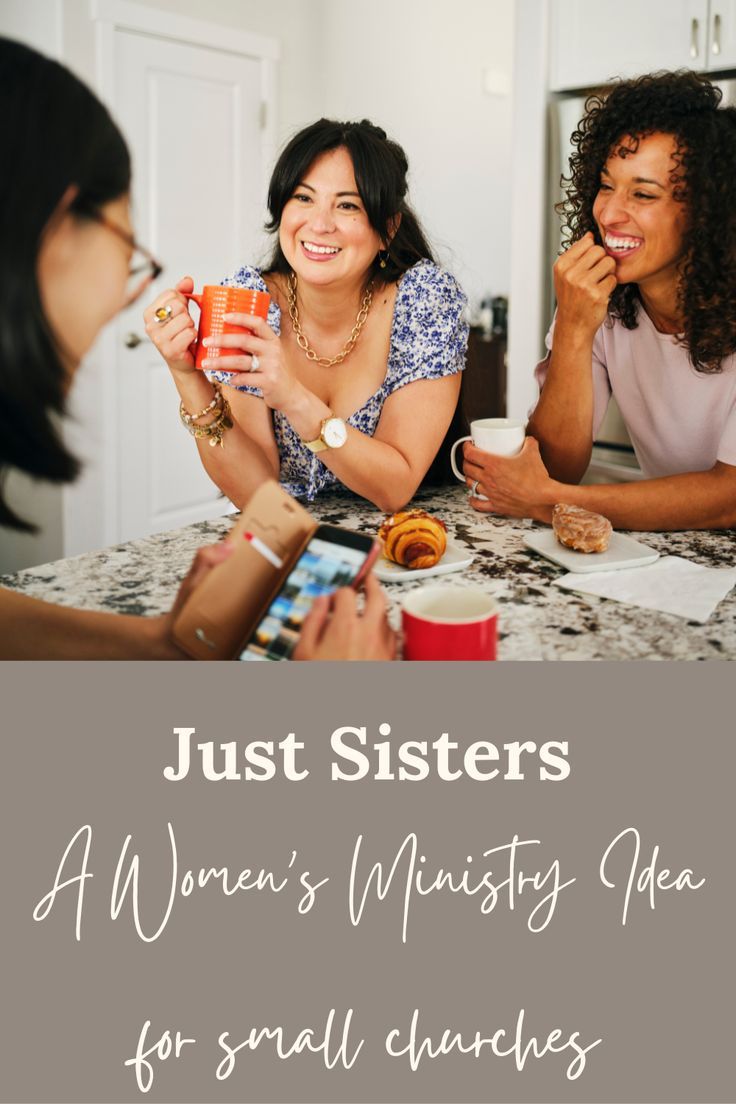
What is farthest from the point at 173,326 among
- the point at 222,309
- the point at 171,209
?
the point at 171,209

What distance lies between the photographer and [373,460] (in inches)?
60.4

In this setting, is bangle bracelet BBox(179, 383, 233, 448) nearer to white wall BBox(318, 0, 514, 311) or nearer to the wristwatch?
the wristwatch

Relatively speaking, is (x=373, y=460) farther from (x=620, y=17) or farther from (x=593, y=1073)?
(x=620, y=17)

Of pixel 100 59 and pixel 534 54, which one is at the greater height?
pixel 100 59

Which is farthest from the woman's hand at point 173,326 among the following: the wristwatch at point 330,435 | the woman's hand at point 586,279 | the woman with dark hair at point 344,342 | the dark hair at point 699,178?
the dark hair at point 699,178

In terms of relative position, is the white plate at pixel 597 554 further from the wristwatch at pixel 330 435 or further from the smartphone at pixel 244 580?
the smartphone at pixel 244 580

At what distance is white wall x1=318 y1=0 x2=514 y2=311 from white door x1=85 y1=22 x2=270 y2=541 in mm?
589

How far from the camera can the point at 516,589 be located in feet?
3.90

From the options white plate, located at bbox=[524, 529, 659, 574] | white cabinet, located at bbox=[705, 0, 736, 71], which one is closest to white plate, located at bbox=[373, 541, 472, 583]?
white plate, located at bbox=[524, 529, 659, 574]

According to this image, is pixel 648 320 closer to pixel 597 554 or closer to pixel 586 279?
pixel 586 279

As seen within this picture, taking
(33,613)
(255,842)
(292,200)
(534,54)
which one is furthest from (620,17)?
(255,842)

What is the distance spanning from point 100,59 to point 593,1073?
138 inches

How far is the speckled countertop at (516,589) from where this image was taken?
1.02 meters

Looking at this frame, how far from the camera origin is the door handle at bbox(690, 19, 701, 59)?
2.42 meters
